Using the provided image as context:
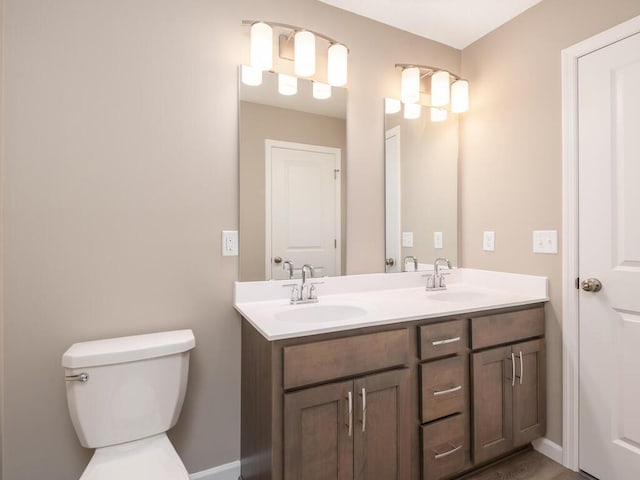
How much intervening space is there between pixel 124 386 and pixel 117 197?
0.75 metres

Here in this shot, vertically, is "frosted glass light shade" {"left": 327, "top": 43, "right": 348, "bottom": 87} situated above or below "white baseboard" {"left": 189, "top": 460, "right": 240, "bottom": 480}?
above

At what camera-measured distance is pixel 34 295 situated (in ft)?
4.25

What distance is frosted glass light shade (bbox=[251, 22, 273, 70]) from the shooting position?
1.59 meters

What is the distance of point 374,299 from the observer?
1748mm

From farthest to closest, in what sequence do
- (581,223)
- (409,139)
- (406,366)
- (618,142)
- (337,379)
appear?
(409,139) < (581,223) < (618,142) < (406,366) < (337,379)

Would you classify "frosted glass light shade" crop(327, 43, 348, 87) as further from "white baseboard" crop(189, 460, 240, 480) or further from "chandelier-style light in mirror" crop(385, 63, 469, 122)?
"white baseboard" crop(189, 460, 240, 480)

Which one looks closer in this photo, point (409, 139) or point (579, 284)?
point (579, 284)

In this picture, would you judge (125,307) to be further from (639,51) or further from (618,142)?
(639,51)

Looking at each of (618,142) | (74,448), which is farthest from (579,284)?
(74,448)

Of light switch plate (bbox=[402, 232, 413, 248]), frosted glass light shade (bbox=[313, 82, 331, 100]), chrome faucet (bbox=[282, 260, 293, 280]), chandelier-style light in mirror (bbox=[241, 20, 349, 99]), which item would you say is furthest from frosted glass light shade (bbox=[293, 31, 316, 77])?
light switch plate (bbox=[402, 232, 413, 248])

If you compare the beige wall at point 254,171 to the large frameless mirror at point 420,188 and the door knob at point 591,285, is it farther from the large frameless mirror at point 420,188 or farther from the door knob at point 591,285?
the door knob at point 591,285

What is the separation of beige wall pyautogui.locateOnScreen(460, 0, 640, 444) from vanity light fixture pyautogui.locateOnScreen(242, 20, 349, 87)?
0.97 m

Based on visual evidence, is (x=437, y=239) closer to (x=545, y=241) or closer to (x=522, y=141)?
(x=545, y=241)

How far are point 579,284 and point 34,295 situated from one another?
2.42m
